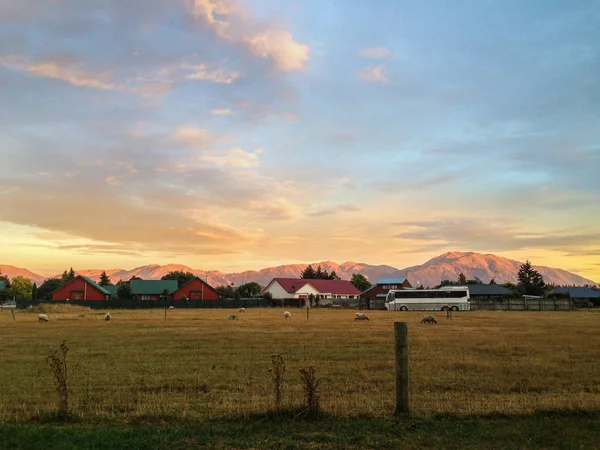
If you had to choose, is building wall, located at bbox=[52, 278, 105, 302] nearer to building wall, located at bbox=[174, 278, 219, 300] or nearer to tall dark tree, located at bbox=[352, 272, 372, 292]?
building wall, located at bbox=[174, 278, 219, 300]

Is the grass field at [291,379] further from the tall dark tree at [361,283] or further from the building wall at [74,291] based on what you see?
the tall dark tree at [361,283]

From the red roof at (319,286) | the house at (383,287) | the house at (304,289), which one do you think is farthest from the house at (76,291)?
the house at (383,287)

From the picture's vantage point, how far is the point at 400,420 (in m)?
8.52

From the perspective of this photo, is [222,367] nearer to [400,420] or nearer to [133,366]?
[133,366]

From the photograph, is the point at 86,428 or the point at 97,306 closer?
the point at 86,428

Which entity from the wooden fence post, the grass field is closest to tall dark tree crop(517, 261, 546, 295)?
the grass field

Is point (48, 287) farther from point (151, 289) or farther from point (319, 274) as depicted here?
point (319, 274)

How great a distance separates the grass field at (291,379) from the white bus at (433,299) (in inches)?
2154

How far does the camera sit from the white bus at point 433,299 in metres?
78.4

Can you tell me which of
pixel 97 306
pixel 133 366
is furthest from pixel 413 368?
pixel 97 306

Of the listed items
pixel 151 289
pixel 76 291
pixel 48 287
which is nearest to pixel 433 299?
pixel 76 291

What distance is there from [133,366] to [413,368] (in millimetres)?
9046

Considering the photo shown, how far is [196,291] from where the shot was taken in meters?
115

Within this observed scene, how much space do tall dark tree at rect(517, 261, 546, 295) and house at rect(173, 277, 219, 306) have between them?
81.1m
